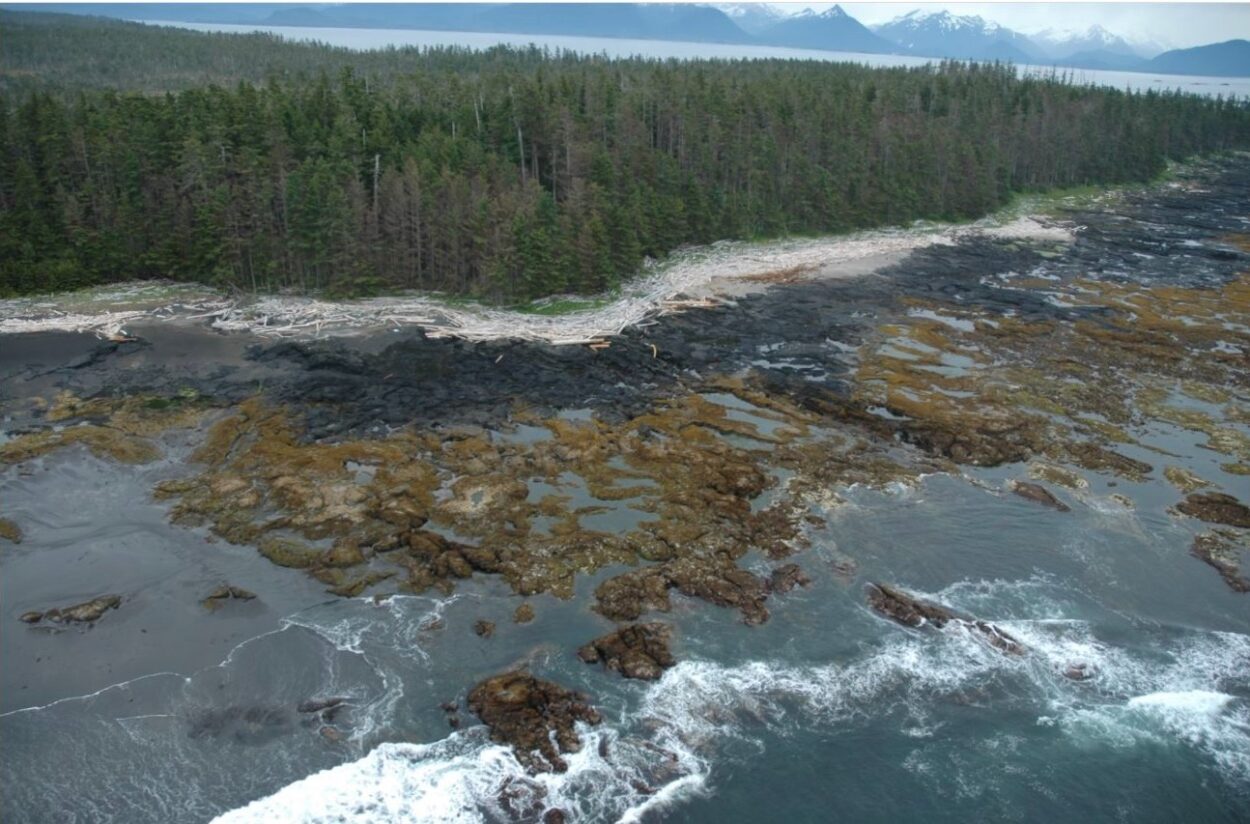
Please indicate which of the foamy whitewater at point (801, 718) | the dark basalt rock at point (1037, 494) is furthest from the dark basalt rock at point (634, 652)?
the dark basalt rock at point (1037, 494)

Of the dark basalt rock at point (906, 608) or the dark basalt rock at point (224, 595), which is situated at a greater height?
the dark basalt rock at point (906, 608)

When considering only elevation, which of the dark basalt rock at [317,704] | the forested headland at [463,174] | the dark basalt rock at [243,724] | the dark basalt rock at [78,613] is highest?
the forested headland at [463,174]

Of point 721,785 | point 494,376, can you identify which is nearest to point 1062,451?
point 721,785

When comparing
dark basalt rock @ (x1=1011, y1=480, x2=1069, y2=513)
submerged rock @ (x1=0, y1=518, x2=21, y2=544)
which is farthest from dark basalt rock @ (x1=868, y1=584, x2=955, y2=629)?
submerged rock @ (x1=0, y1=518, x2=21, y2=544)

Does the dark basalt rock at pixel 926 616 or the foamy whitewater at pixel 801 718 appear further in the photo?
the dark basalt rock at pixel 926 616

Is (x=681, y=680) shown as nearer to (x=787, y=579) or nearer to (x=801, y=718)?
(x=801, y=718)

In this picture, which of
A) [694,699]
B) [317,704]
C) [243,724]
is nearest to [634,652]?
[694,699]

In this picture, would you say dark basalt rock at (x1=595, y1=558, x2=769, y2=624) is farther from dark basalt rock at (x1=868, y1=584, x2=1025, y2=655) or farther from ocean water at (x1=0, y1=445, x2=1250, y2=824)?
dark basalt rock at (x1=868, y1=584, x2=1025, y2=655)

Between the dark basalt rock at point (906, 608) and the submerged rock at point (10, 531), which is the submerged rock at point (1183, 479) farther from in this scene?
the submerged rock at point (10, 531)
